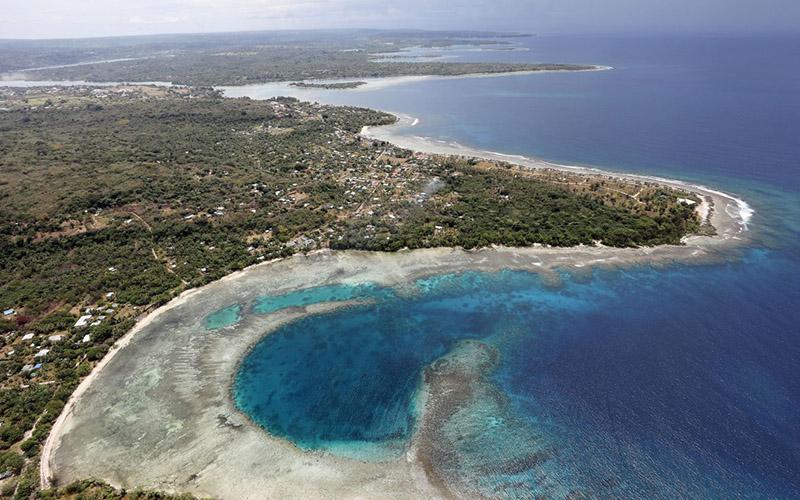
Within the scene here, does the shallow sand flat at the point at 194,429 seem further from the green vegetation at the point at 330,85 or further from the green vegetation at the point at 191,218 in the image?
the green vegetation at the point at 330,85

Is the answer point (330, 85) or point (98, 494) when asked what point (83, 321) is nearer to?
point (98, 494)

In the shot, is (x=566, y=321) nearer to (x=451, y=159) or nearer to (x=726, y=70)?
(x=451, y=159)

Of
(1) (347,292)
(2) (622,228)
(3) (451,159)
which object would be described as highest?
(3) (451,159)

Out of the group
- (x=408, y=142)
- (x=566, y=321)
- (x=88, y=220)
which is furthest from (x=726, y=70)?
(x=88, y=220)

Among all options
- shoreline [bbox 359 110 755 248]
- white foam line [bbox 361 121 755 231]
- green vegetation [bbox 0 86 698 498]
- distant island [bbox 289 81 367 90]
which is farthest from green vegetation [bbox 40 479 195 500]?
distant island [bbox 289 81 367 90]

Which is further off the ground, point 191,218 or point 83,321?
point 191,218

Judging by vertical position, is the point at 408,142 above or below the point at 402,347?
above

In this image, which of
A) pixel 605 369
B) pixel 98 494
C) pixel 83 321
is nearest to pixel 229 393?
pixel 98 494

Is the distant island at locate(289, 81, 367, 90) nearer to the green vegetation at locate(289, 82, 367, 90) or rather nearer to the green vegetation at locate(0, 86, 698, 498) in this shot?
the green vegetation at locate(289, 82, 367, 90)
